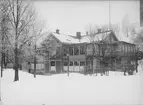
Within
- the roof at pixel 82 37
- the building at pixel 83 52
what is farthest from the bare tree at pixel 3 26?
the roof at pixel 82 37

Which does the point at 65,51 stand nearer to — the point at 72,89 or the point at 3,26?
the point at 72,89

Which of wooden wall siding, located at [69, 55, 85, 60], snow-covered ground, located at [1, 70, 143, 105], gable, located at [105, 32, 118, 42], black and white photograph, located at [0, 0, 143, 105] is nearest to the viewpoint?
snow-covered ground, located at [1, 70, 143, 105]

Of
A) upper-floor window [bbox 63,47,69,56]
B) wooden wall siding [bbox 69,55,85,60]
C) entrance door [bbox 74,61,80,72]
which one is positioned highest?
upper-floor window [bbox 63,47,69,56]

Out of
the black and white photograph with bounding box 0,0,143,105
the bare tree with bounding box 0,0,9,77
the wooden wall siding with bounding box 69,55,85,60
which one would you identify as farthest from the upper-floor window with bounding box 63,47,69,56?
the bare tree with bounding box 0,0,9,77

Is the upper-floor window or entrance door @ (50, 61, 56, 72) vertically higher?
the upper-floor window

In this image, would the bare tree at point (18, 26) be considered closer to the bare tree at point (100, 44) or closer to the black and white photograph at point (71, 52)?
the black and white photograph at point (71, 52)

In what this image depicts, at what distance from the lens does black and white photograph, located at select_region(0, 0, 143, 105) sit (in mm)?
2199

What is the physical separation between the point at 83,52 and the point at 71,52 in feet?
0.86

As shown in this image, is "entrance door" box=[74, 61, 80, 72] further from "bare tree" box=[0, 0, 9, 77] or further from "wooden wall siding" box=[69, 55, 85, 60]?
"bare tree" box=[0, 0, 9, 77]

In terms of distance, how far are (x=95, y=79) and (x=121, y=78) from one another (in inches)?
18.5

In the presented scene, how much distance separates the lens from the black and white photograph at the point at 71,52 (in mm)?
2199

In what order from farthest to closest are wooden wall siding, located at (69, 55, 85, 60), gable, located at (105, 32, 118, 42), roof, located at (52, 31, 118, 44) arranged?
wooden wall siding, located at (69, 55, 85, 60) → roof, located at (52, 31, 118, 44) → gable, located at (105, 32, 118, 42)

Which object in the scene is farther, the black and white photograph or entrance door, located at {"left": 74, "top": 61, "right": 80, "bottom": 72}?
entrance door, located at {"left": 74, "top": 61, "right": 80, "bottom": 72}

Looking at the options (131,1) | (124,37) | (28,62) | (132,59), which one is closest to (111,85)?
(132,59)
